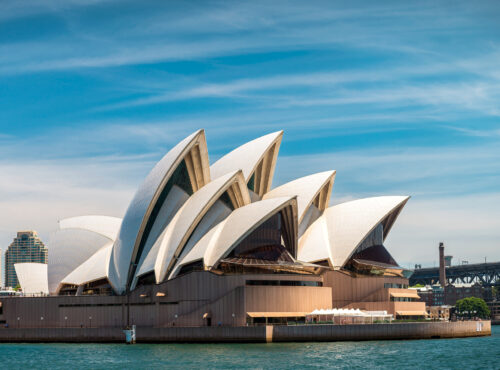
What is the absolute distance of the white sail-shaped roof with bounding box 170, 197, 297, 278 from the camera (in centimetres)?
7444

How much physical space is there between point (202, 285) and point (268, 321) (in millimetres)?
7016

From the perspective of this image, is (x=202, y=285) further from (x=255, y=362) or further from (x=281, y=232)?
(x=255, y=362)

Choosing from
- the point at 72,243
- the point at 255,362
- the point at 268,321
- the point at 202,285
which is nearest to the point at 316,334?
the point at 268,321

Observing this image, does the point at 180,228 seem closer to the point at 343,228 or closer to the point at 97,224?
the point at 97,224

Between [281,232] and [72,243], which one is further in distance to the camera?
[72,243]

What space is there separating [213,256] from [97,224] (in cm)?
1996

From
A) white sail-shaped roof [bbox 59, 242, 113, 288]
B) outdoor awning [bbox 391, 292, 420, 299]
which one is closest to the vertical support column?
white sail-shaped roof [bbox 59, 242, 113, 288]

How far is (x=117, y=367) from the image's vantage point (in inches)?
2013

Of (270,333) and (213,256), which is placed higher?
(213,256)

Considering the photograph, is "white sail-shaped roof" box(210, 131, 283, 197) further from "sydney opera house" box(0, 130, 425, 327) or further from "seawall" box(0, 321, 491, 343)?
"seawall" box(0, 321, 491, 343)

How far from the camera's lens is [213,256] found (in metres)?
74.6

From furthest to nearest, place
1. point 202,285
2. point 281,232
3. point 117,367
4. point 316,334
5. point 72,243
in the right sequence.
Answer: point 72,243, point 281,232, point 202,285, point 316,334, point 117,367

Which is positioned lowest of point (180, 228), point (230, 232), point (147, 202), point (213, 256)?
point (213, 256)

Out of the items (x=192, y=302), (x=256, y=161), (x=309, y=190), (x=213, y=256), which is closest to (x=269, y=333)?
(x=192, y=302)
